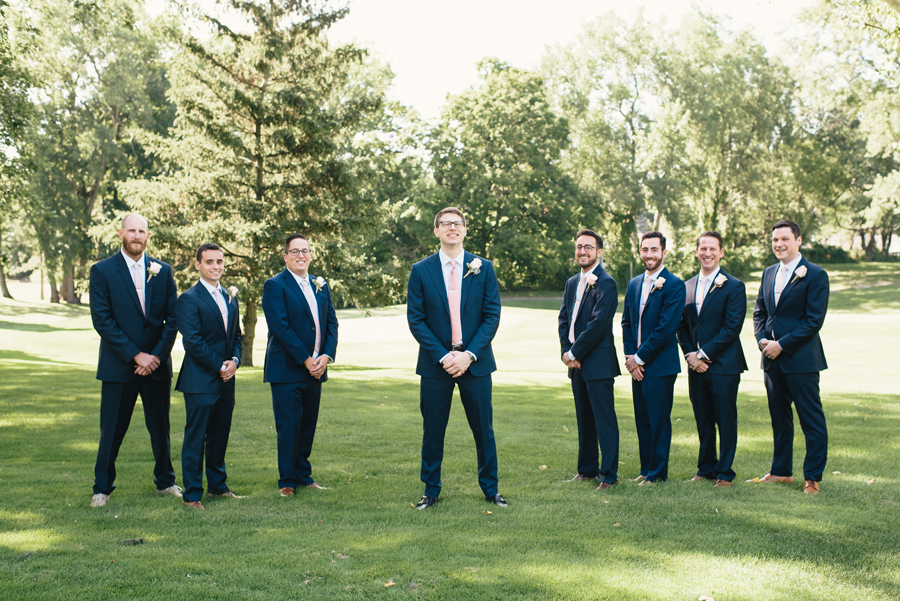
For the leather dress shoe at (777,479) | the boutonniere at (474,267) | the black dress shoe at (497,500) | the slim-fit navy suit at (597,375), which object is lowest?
the leather dress shoe at (777,479)

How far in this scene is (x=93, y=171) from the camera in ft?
125

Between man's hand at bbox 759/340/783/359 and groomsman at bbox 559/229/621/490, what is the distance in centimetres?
131

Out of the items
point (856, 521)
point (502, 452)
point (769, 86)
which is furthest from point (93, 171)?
point (769, 86)

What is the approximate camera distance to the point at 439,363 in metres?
5.71

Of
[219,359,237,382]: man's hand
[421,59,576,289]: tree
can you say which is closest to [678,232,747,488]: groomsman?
[219,359,237,382]: man's hand

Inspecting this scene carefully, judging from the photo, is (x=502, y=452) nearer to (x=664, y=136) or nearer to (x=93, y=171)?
(x=93, y=171)

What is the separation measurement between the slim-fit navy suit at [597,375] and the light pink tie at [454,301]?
1.10m

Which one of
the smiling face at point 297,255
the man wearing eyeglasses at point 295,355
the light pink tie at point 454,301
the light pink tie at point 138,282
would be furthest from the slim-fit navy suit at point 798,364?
the light pink tie at point 138,282

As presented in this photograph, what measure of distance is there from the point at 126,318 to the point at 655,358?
4.61 meters

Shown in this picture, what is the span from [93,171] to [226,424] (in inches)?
1466

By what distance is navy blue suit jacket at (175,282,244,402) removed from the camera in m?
5.80

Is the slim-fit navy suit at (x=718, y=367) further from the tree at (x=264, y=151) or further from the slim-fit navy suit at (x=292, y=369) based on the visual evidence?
the tree at (x=264, y=151)

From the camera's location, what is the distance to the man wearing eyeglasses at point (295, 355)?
619 centimetres

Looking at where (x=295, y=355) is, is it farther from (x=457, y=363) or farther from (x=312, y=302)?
(x=457, y=363)
